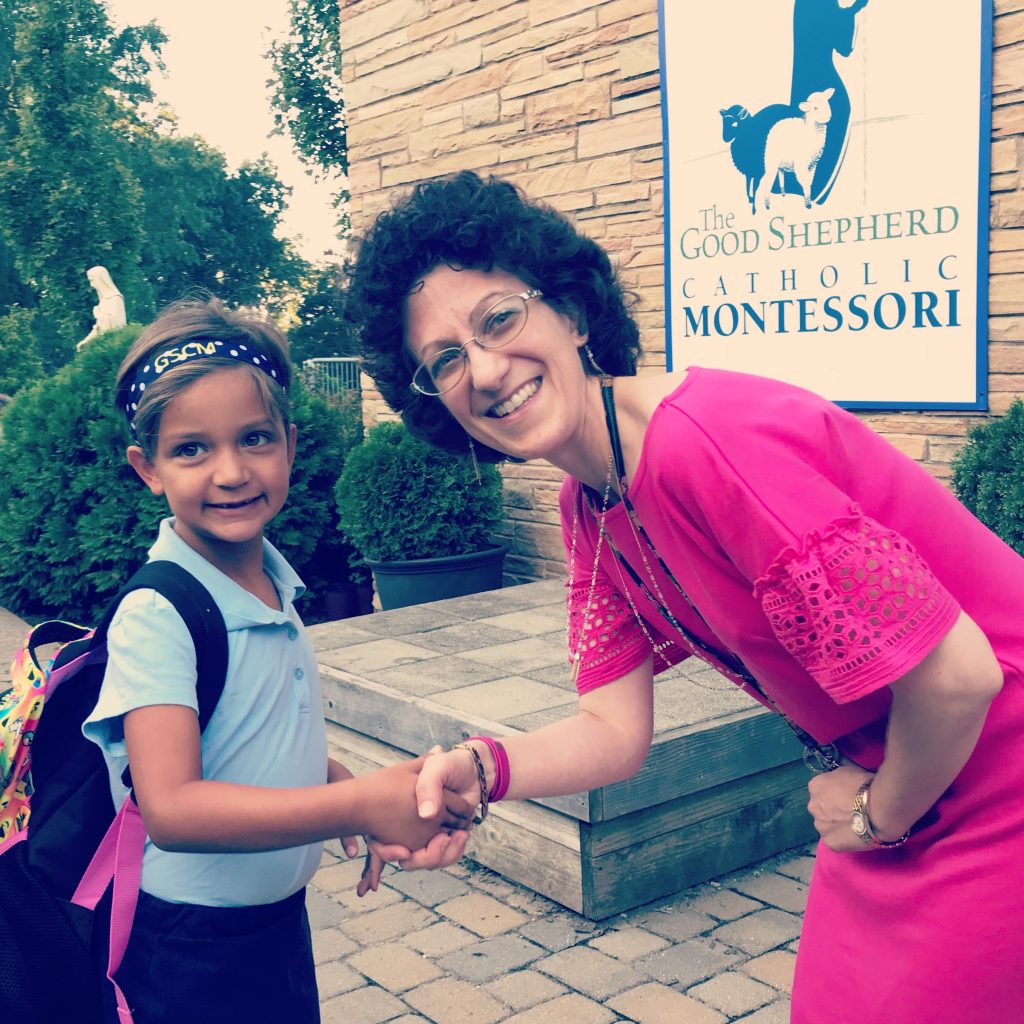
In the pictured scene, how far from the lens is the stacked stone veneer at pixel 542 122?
22.6 feet

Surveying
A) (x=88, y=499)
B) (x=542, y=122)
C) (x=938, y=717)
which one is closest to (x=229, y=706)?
(x=938, y=717)

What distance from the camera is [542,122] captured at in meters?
7.59

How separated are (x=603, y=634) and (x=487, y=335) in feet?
2.04

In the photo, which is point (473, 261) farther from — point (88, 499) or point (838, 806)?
point (88, 499)

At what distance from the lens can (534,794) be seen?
2.14m

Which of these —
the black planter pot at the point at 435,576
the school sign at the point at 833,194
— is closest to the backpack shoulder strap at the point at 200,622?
the school sign at the point at 833,194

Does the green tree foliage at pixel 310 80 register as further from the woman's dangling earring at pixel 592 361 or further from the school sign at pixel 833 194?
the woman's dangling earring at pixel 592 361

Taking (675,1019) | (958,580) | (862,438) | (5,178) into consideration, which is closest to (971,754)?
(958,580)

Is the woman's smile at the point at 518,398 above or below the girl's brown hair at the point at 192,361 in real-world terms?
below

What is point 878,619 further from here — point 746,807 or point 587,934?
point 746,807

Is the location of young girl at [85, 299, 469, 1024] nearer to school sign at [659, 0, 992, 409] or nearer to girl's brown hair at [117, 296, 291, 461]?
girl's brown hair at [117, 296, 291, 461]

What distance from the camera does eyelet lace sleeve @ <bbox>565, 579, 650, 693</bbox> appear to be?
2.12 meters

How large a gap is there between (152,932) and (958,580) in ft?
4.43

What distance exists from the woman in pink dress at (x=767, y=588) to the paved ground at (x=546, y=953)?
4.59 feet
